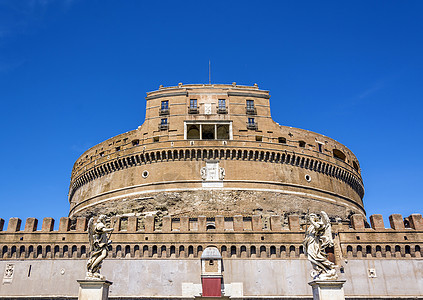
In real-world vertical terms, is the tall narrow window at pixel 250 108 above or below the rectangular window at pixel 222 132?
above

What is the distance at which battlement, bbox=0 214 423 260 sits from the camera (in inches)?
1033

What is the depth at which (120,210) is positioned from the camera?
1441 inches

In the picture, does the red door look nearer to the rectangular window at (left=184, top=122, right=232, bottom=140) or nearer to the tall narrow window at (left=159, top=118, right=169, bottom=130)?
the rectangular window at (left=184, top=122, right=232, bottom=140)

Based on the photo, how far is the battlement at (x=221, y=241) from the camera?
26.2m

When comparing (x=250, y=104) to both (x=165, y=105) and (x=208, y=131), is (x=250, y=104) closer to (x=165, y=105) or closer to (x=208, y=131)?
(x=208, y=131)

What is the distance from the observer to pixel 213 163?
36.8m

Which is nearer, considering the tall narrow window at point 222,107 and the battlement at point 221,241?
the battlement at point 221,241

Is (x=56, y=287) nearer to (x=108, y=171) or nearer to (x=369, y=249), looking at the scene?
(x=108, y=171)

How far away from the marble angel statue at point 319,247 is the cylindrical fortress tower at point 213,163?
22.6 meters

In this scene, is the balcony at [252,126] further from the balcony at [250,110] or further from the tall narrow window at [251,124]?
the balcony at [250,110]

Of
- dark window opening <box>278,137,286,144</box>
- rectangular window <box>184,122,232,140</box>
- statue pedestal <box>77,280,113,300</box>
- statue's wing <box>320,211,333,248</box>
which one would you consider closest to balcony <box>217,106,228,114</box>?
rectangular window <box>184,122,232,140</box>

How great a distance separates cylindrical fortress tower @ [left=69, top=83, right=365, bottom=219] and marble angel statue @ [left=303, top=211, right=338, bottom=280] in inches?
890

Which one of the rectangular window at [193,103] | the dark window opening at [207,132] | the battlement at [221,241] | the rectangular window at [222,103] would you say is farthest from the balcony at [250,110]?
the battlement at [221,241]

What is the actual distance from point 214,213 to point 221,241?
25.9 ft
